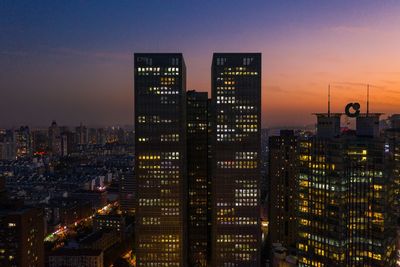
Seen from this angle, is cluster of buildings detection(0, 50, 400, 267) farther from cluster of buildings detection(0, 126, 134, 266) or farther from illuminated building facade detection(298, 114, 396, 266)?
cluster of buildings detection(0, 126, 134, 266)

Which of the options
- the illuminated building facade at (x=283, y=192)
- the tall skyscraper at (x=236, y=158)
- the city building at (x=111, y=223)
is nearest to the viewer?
the tall skyscraper at (x=236, y=158)

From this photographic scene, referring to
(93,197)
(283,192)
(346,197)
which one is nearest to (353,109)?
(346,197)

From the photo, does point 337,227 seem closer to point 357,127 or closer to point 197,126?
point 357,127

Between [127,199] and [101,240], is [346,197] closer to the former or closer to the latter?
[101,240]

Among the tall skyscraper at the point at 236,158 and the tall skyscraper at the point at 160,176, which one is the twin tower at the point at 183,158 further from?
the tall skyscraper at the point at 236,158

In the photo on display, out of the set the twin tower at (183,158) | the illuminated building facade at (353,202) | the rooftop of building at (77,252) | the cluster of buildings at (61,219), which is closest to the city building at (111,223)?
the cluster of buildings at (61,219)

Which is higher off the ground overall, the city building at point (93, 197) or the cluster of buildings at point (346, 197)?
the cluster of buildings at point (346, 197)
